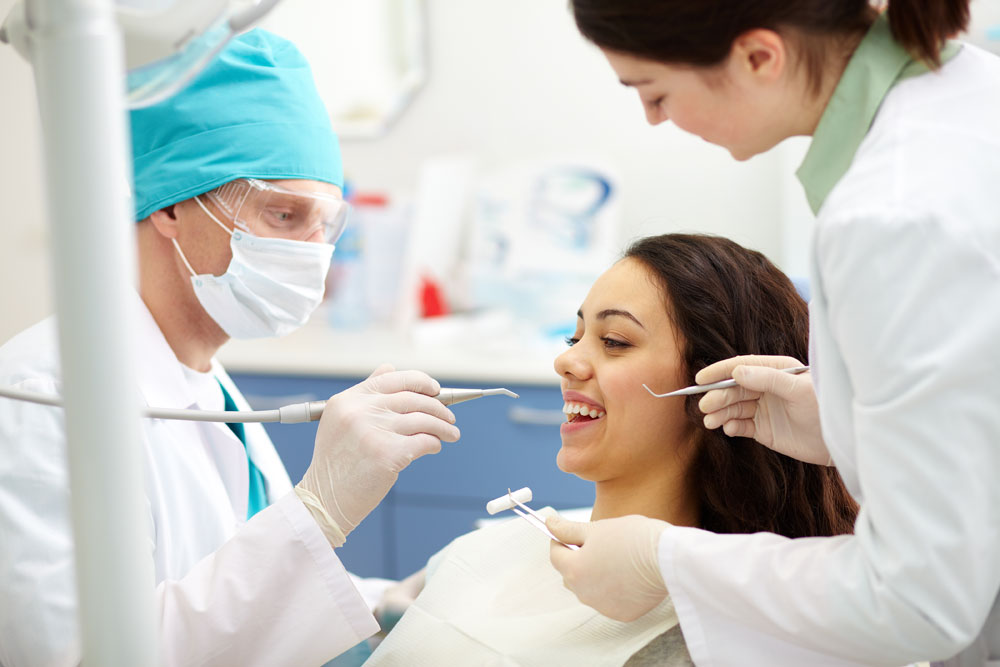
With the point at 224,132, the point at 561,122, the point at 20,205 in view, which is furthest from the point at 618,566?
the point at 20,205

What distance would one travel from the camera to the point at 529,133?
2.89 meters

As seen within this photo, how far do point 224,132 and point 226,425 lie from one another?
46cm

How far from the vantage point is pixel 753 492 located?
1313 mm

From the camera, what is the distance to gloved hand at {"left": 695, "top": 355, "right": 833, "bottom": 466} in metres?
1.07

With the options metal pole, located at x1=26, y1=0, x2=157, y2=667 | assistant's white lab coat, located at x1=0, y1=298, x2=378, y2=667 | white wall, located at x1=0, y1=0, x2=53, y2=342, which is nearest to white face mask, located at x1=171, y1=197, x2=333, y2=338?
assistant's white lab coat, located at x1=0, y1=298, x2=378, y2=667

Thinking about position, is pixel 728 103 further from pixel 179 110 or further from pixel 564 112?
pixel 564 112

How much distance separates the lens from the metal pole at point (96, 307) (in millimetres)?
560

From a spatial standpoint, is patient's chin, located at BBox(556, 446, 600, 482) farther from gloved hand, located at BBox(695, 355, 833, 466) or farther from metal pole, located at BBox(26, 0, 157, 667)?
metal pole, located at BBox(26, 0, 157, 667)

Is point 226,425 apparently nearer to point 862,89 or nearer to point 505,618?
point 505,618

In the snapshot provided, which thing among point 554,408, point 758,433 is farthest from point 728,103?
point 554,408

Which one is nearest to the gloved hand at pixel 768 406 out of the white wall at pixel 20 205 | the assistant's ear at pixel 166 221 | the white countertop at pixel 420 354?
the assistant's ear at pixel 166 221

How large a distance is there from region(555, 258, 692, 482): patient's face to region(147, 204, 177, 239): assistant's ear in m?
0.61

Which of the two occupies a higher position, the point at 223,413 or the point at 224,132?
the point at 224,132

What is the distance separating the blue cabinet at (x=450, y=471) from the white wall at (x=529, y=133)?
0.74 meters
